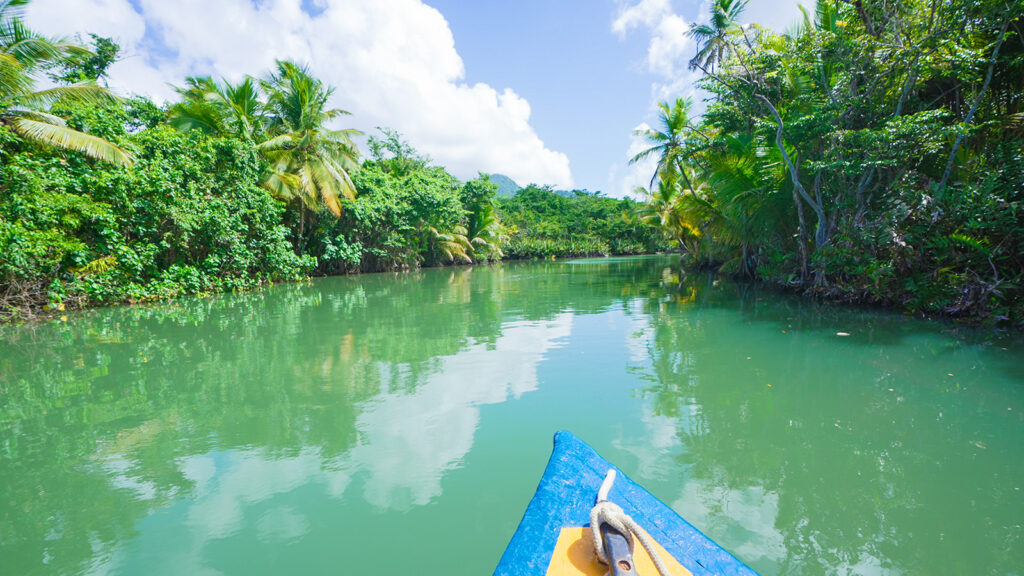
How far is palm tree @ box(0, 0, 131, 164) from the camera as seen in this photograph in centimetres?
852

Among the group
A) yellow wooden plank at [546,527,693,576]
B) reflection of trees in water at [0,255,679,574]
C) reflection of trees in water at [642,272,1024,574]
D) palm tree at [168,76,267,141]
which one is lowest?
reflection of trees in water at [642,272,1024,574]

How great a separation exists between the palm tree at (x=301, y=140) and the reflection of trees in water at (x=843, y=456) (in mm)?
15556

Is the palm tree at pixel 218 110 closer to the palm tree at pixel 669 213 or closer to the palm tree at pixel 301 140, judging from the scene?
the palm tree at pixel 301 140

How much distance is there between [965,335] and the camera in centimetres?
621

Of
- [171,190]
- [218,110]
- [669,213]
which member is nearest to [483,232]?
[669,213]

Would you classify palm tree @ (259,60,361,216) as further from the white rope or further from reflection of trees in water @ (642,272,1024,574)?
the white rope

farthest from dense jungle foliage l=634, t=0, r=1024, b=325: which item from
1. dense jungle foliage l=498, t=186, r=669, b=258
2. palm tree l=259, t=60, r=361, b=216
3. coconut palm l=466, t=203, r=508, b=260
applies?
dense jungle foliage l=498, t=186, r=669, b=258

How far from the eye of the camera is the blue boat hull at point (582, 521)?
5.10 ft

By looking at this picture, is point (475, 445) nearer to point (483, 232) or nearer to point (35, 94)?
point (35, 94)

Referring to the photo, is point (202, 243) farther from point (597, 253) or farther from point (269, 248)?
point (597, 253)

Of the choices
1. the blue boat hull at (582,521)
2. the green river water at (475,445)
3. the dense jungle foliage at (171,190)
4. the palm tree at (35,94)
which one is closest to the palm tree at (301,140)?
the dense jungle foliage at (171,190)

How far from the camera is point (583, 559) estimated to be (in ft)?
5.10

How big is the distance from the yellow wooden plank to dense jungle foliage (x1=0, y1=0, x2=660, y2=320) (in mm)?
10818

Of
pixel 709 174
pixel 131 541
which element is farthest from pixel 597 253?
pixel 131 541
